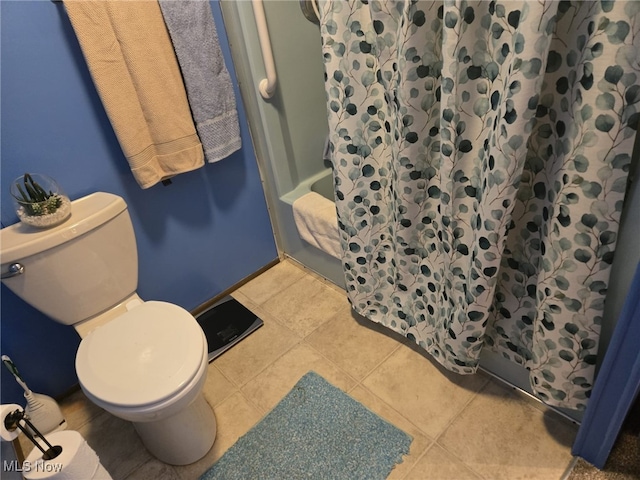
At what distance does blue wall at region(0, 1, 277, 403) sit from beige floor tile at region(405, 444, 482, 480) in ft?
4.00

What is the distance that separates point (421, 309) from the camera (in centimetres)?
157

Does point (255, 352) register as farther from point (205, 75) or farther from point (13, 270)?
point (205, 75)

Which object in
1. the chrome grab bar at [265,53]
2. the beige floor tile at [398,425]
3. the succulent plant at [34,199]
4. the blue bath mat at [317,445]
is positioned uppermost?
the chrome grab bar at [265,53]

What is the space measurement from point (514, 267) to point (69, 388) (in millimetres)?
1762

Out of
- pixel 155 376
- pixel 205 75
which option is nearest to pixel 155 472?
pixel 155 376

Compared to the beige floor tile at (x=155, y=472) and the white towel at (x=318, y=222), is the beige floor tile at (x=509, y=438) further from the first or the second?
the beige floor tile at (x=155, y=472)

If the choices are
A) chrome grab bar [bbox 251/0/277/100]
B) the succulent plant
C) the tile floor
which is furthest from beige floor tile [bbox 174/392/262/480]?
chrome grab bar [bbox 251/0/277/100]

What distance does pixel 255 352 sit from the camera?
5.98ft

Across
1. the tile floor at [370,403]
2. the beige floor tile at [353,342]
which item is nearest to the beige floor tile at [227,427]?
the tile floor at [370,403]

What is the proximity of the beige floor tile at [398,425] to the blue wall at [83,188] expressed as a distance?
2.99ft

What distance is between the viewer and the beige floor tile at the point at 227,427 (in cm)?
144

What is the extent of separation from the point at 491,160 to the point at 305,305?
1.23m

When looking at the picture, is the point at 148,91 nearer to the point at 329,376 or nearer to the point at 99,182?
the point at 99,182

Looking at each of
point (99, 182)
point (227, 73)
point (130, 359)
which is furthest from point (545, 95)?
point (99, 182)
